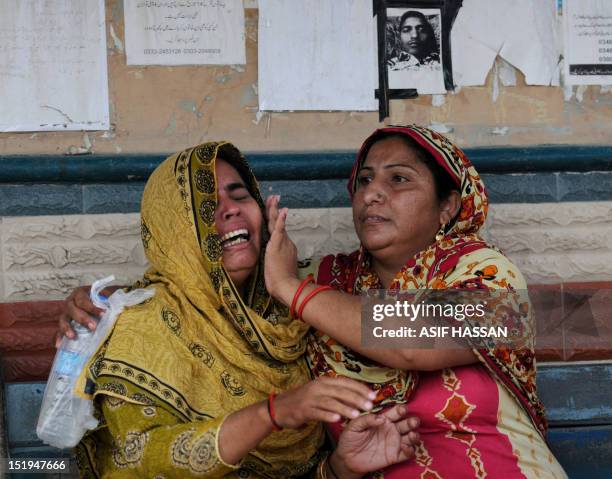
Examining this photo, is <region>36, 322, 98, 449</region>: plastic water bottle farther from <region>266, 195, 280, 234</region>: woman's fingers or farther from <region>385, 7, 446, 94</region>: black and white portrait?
<region>385, 7, 446, 94</region>: black and white portrait

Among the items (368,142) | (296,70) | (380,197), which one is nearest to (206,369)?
(380,197)

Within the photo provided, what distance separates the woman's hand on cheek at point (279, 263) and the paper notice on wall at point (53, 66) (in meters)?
1.05

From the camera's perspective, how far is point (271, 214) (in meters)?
2.85

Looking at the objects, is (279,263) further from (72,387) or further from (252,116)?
(252,116)

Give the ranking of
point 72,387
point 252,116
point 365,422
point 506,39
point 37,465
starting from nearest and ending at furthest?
point 365,422 < point 72,387 < point 37,465 < point 252,116 < point 506,39

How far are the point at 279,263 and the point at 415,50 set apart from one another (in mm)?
1355

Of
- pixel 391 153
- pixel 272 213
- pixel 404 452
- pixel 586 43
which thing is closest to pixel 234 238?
pixel 272 213

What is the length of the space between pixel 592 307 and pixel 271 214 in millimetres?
1544

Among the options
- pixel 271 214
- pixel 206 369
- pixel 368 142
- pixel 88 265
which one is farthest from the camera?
pixel 88 265

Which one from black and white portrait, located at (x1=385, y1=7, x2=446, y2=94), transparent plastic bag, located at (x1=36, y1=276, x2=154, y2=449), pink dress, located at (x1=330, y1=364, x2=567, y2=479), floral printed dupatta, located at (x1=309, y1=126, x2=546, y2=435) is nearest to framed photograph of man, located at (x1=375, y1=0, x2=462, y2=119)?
black and white portrait, located at (x1=385, y1=7, x2=446, y2=94)

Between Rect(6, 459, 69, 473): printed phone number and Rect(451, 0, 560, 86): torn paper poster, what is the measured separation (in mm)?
2151

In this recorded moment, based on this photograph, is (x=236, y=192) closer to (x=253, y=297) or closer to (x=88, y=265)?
(x=253, y=297)

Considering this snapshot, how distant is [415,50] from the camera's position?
3650 mm

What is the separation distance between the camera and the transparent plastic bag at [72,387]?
255 cm
